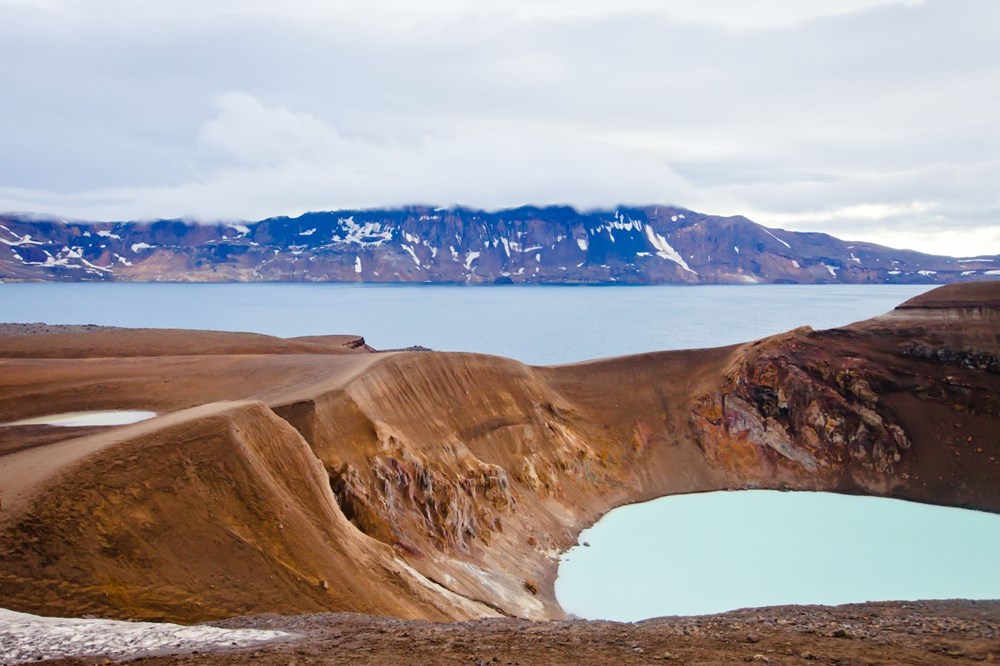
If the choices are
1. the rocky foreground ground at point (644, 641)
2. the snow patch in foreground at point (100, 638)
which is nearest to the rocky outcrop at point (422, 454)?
the snow patch in foreground at point (100, 638)

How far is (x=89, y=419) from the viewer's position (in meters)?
31.9

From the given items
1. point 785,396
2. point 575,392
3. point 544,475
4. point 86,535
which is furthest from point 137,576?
point 785,396

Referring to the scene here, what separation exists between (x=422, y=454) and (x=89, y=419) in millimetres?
15446

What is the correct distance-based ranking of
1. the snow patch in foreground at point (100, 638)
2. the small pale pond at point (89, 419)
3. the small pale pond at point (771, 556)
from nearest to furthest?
the snow patch in foreground at point (100, 638) → the small pale pond at point (771, 556) → the small pale pond at point (89, 419)

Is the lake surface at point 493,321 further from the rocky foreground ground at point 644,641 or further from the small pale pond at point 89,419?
the rocky foreground ground at point 644,641

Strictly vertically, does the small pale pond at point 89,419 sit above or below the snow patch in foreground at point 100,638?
above

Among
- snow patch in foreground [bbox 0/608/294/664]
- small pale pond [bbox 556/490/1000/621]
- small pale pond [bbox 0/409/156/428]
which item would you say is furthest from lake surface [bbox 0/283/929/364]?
snow patch in foreground [bbox 0/608/294/664]

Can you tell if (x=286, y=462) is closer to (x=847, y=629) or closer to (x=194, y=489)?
(x=194, y=489)

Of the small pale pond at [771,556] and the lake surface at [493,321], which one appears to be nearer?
the small pale pond at [771,556]

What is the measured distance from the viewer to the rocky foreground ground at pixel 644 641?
1384 centimetres

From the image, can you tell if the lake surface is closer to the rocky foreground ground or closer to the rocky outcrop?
the rocky outcrop

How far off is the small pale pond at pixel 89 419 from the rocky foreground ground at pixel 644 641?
17681mm

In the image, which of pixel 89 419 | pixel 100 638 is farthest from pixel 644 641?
pixel 89 419

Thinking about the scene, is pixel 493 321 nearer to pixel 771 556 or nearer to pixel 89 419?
pixel 771 556
